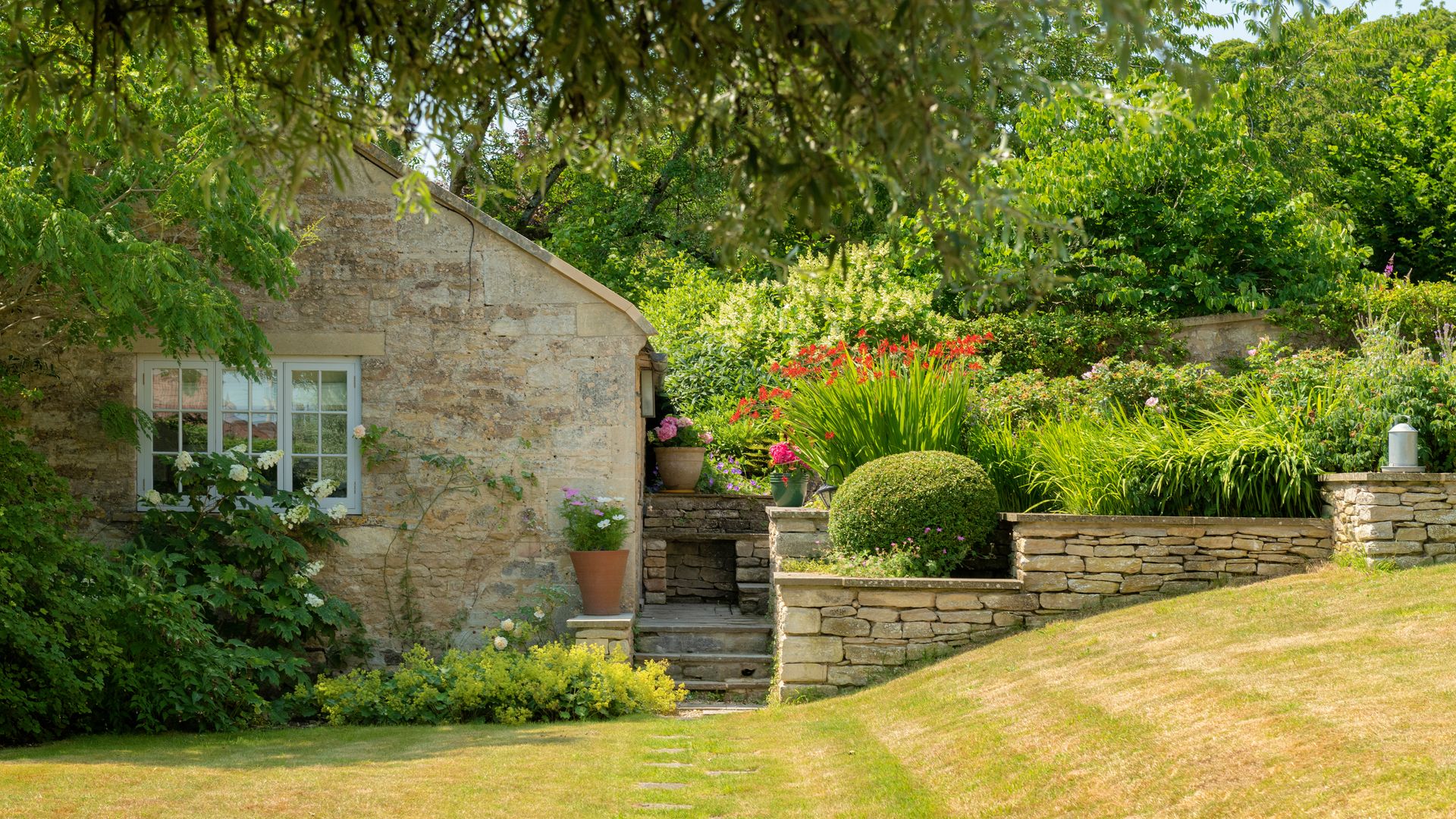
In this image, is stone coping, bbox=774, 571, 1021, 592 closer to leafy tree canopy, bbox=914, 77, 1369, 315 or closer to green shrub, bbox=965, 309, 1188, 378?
green shrub, bbox=965, 309, 1188, 378

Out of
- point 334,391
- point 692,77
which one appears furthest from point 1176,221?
point 692,77

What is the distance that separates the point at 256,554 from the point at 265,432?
1176mm

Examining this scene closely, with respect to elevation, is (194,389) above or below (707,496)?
above

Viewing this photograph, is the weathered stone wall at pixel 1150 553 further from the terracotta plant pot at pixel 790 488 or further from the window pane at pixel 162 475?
the window pane at pixel 162 475

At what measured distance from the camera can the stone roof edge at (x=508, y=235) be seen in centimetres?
1045

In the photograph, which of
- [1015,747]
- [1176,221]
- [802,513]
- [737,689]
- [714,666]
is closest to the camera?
[1015,747]

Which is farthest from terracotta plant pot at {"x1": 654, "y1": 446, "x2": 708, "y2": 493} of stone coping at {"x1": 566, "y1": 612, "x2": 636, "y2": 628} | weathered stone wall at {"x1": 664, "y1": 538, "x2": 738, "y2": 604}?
stone coping at {"x1": 566, "y1": 612, "x2": 636, "y2": 628}

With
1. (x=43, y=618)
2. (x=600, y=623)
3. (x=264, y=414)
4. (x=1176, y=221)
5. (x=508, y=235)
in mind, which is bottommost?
(x=600, y=623)

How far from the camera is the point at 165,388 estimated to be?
10.9 metres

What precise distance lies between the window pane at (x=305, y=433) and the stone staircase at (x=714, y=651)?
10.2ft

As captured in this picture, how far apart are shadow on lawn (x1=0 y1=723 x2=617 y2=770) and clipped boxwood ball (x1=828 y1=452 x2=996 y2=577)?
2.50 meters

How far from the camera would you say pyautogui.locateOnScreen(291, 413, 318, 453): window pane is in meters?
10.8

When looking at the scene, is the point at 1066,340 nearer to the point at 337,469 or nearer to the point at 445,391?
the point at 445,391

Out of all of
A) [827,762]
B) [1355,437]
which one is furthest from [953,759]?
[1355,437]
